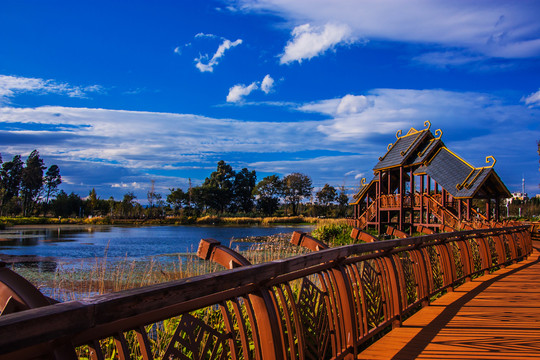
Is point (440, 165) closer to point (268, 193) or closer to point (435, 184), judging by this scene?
point (435, 184)

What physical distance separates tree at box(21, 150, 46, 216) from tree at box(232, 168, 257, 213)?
1392 inches

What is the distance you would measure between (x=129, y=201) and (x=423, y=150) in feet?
187

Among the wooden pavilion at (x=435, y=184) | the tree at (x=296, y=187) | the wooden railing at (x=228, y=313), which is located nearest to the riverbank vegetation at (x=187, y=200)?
the tree at (x=296, y=187)

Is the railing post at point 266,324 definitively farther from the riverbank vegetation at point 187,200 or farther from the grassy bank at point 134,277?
the riverbank vegetation at point 187,200

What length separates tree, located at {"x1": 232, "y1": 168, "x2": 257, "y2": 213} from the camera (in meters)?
80.9

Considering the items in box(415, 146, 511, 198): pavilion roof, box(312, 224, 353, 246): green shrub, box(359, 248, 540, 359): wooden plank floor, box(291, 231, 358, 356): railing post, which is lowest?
box(312, 224, 353, 246): green shrub

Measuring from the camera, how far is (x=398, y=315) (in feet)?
15.3

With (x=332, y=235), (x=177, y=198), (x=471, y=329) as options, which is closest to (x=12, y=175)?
(x=177, y=198)

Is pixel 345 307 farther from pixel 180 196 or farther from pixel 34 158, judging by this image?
pixel 34 158

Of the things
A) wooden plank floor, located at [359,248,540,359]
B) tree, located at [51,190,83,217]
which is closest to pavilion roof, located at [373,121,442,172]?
wooden plank floor, located at [359,248,540,359]

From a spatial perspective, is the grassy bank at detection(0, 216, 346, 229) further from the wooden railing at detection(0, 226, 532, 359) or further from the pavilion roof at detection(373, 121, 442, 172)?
the wooden railing at detection(0, 226, 532, 359)

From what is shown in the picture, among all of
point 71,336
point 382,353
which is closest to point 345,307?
point 382,353

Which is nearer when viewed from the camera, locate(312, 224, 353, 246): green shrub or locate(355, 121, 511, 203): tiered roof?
locate(355, 121, 511, 203): tiered roof

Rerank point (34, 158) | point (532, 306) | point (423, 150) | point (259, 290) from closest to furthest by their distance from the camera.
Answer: point (259, 290) → point (532, 306) → point (423, 150) → point (34, 158)
